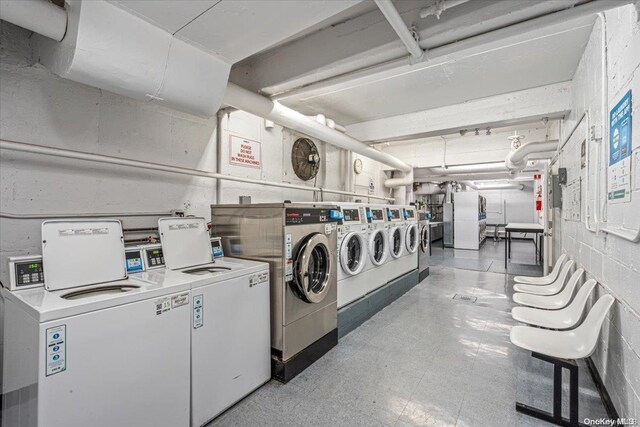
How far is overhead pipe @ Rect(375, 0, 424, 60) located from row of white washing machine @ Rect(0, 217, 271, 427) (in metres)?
1.82

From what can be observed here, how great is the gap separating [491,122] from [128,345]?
14.2ft

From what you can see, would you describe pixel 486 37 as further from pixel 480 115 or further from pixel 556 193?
pixel 556 193

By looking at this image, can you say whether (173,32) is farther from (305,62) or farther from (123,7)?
(305,62)

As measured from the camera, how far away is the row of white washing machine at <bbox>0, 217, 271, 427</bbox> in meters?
1.25

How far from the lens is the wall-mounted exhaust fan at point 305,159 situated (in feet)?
13.6

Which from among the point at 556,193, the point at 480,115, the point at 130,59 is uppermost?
the point at 480,115

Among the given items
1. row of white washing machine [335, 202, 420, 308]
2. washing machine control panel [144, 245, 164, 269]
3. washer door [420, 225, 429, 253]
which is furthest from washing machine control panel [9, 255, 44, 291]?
washer door [420, 225, 429, 253]

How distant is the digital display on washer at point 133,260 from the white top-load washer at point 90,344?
105 mm

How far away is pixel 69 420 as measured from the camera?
125 centimetres

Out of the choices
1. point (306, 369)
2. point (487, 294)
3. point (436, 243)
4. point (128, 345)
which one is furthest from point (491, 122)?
point (436, 243)

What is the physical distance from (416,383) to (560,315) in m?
1.26

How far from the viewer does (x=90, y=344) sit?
131 centimetres

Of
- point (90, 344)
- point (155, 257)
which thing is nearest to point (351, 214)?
point (155, 257)

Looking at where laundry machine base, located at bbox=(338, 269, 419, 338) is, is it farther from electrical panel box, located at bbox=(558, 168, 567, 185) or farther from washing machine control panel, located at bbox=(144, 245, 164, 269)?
electrical panel box, located at bbox=(558, 168, 567, 185)
